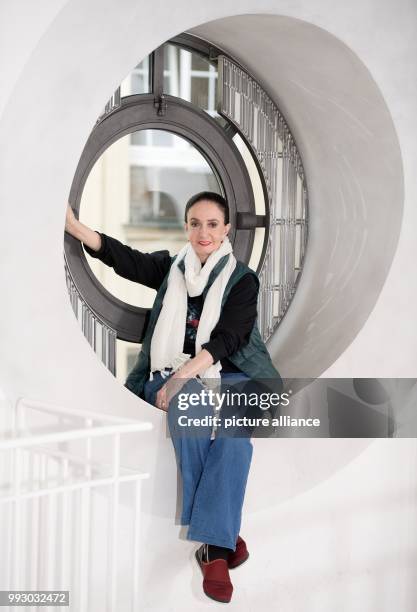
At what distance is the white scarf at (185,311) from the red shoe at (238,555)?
1.62 ft

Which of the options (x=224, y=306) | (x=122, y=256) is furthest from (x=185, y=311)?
(x=122, y=256)

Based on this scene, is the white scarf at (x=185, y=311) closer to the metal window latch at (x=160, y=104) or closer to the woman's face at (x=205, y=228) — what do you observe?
the woman's face at (x=205, y=228)

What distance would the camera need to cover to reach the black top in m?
2.42

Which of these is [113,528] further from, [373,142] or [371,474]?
[373,142]

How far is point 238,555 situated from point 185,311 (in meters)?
0.73

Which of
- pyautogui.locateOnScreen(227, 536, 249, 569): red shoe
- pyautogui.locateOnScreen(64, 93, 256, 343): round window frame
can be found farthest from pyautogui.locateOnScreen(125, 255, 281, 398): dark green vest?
pyautogui.locateOnScreen(227, 536, 249, 569): red shoe

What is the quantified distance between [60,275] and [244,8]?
89 centimetres

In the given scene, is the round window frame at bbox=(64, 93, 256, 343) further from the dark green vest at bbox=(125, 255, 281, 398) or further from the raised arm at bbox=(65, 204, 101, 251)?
the dark green vest at bbox=(125, 255, 281, 398)

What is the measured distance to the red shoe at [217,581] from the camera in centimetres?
235

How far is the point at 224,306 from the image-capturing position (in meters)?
2.49

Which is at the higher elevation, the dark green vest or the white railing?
the dark green vest

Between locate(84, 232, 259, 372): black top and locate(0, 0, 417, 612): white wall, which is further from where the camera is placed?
locate(84, 232, 259, 372): black top

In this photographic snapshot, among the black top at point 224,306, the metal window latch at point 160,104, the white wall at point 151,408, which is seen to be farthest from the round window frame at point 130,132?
the white wall at point 151,408

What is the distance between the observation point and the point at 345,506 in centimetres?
267
